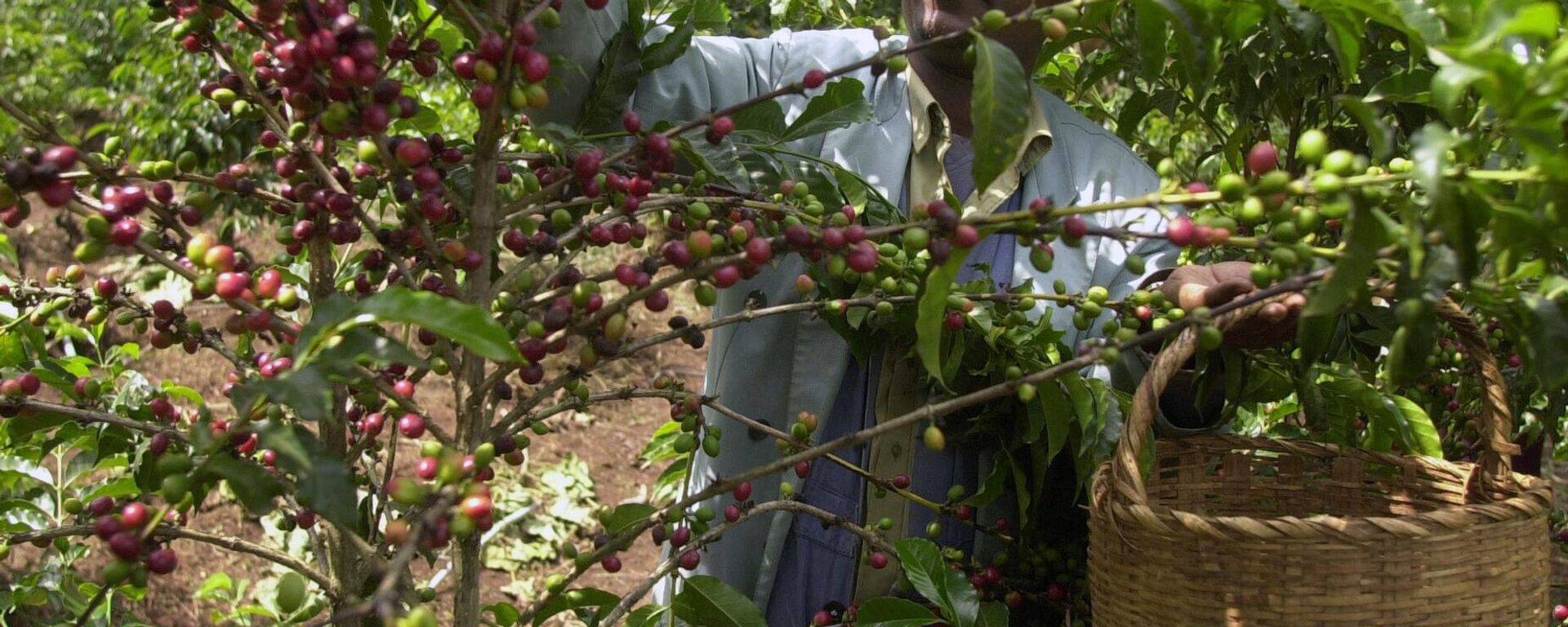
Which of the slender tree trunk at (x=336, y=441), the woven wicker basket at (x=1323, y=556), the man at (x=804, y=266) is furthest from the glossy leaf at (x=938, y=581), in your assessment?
the slender tree trunk at (x=336, y=441)

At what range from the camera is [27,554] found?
2.82m

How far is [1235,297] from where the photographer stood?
4.17 ft

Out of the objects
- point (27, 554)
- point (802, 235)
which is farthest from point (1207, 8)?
point (27, 554)

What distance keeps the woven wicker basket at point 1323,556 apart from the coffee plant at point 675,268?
0.11 m

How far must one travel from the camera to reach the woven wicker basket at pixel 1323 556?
3.79 ft

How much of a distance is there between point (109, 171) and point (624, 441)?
146 inches

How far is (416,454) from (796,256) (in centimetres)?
247

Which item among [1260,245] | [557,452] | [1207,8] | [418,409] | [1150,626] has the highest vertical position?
→ [557,452]

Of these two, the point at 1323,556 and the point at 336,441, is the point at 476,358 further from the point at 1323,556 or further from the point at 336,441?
the point at 1323,556

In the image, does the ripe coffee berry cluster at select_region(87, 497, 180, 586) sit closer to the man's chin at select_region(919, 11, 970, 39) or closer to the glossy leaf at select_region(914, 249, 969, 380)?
the glossy leaf at select_region(914, 249, 969, 380)

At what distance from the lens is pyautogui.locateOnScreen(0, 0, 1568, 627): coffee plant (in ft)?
2.88

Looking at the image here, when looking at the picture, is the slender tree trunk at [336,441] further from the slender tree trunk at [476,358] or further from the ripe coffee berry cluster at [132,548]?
the ripe coffee berry cluster at [132,548]

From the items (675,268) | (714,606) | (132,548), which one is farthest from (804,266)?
(132,548)

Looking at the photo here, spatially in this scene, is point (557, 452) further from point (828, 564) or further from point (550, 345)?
point (550, 345)
